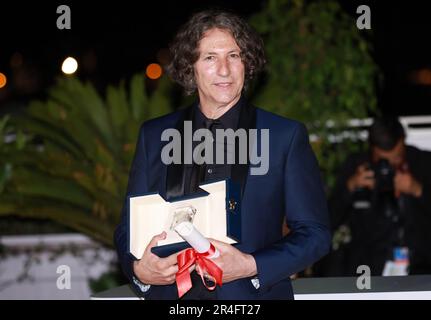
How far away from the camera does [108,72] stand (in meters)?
15.9

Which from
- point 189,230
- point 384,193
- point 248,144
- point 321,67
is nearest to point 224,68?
point 248,144

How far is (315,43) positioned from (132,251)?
16.9 feet

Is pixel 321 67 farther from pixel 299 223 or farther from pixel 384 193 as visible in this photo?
pixel 299 223

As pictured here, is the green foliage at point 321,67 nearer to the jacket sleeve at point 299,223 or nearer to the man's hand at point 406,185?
the man's hand at point 406,185

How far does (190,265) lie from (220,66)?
65cm

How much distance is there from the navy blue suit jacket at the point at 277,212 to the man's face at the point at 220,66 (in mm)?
100

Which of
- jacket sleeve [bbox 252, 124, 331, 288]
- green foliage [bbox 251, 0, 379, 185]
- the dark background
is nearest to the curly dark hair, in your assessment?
jacket sleeve [bbox 252, 124, 331, 288]

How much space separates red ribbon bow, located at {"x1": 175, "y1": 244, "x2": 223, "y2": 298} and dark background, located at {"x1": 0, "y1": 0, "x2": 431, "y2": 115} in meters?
5.45

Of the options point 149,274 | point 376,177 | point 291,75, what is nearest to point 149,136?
point 149,274

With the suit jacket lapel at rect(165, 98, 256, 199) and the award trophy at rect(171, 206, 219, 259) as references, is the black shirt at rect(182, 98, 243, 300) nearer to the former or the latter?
the suit jacket lapel at rect(165, 98, 256, 199)

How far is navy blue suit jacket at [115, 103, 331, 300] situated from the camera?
258 centimetres

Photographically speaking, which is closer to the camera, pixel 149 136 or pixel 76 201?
pixel 149 136
